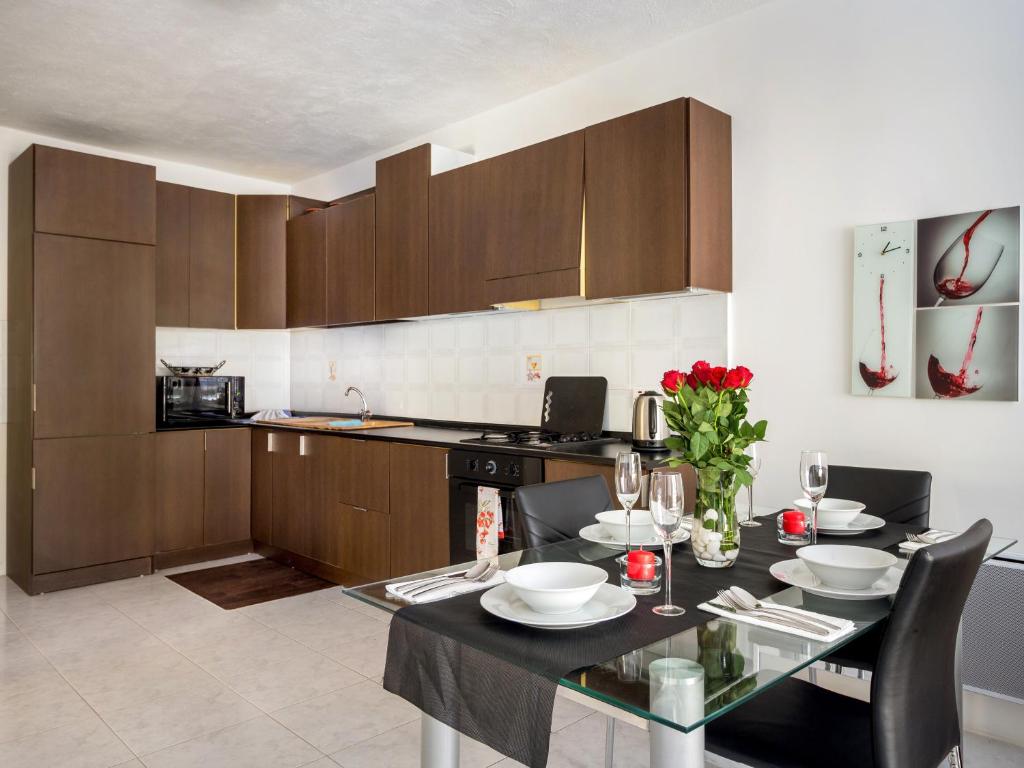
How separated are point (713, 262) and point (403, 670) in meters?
2.18

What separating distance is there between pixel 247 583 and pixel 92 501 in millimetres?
1023

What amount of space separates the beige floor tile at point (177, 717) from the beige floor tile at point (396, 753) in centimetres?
49

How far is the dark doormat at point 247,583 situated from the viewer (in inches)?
158

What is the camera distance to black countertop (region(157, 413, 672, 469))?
2959 millimetres

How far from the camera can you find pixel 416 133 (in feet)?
14.9

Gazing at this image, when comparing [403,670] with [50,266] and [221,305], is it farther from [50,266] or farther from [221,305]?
[221,305]

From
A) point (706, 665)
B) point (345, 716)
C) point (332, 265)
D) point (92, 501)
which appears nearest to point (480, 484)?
point (345, 716)

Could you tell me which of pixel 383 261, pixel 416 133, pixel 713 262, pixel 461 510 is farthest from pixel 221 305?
pixel 713 262

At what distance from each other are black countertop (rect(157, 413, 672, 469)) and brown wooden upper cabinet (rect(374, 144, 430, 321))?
26.9 inches

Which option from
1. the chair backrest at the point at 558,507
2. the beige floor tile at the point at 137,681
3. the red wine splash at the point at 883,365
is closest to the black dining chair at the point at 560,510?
the chair backrest at the point at 558,507

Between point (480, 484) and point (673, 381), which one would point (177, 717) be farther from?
point (673, 381)

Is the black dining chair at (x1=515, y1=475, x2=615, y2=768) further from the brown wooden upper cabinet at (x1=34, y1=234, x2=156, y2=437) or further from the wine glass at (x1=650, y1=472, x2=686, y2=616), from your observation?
the brown wooden upper cabinet at (x1=34, y1=234, x2=156, y2=437)

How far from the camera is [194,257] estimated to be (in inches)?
194

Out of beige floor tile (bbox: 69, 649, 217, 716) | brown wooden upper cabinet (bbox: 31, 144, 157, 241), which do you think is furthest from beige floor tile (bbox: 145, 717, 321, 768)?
brown wooden upper cabinet (bbox: 31, 144, 157, 241)
